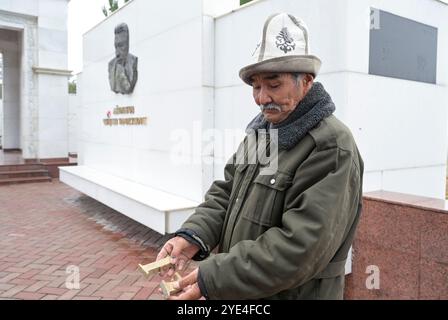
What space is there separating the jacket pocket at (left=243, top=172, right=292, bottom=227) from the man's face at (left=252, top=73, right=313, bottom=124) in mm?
220

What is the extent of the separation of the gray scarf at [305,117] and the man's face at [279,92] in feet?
0.07

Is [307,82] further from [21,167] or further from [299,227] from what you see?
[21,167]

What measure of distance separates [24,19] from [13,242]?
768cm

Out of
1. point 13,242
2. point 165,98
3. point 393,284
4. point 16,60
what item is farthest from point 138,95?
point 16,60

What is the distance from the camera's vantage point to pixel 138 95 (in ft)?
18.9

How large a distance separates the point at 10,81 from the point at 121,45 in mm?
8831

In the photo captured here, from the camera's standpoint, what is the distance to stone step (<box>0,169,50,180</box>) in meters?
9.50

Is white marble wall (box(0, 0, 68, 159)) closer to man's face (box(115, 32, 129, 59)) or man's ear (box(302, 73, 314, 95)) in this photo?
man's face (box(115, 32, 129, 59))

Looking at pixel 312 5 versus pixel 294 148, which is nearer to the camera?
pixel 294 148

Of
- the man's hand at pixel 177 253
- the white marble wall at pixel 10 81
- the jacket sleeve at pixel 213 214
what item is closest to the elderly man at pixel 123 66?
the jacket sleeve at pixel 213 214

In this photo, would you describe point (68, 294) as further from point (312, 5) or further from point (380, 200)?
point (312, 5)

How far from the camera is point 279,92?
1281mm

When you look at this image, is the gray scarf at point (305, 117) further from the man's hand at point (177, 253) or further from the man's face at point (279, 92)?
the man's hand at point (177, 253)

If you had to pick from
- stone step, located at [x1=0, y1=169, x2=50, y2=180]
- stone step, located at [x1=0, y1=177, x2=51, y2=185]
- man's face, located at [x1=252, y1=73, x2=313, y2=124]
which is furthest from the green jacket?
stone step, located at [x1=0, y1=169, x2=50, y2=180]
